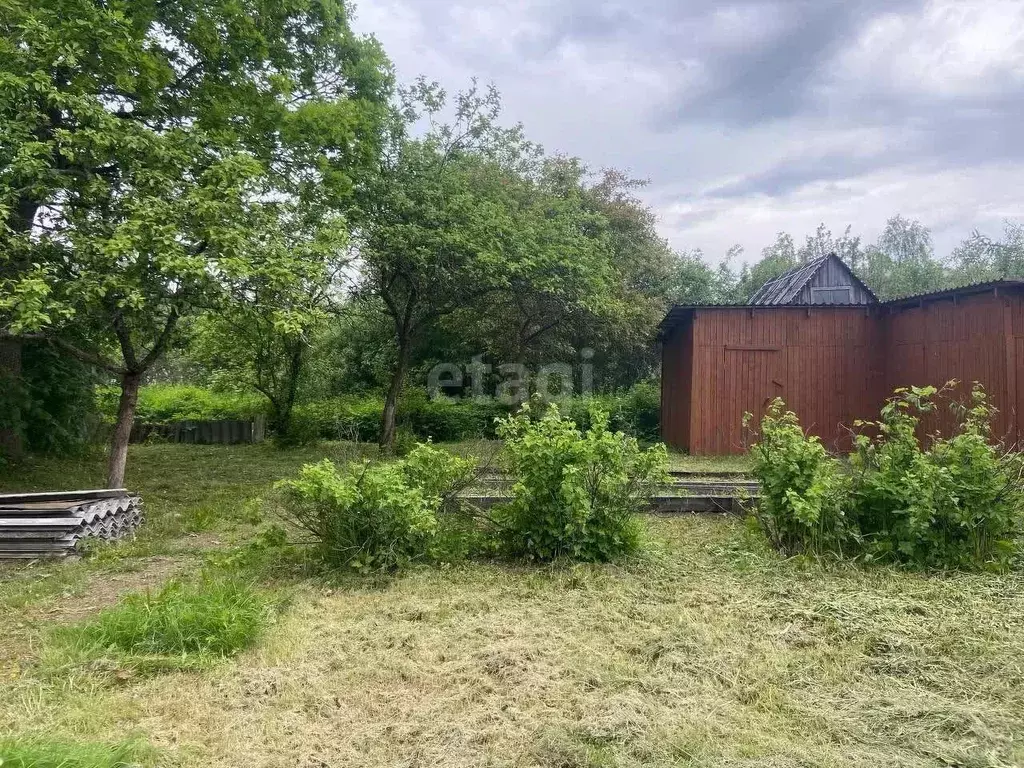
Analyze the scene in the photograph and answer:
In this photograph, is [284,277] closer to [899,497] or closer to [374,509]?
[374,509]

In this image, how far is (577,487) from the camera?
187 inches


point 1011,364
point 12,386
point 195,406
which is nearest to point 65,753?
point 12,386

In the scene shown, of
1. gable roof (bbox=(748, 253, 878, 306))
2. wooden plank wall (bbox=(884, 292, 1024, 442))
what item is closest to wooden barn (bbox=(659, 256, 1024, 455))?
wooden plank wall (bbox=(884, 292, 1024, 442))

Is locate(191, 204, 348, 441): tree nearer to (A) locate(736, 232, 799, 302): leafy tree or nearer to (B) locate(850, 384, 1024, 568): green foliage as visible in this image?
(B) locate(850, 384, 1024, 568): green foliage

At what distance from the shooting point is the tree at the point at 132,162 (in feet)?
20.5

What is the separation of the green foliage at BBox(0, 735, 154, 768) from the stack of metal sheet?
376 centimetres

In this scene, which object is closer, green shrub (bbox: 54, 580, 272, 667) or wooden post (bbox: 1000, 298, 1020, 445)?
green shrub (bbox: 54, 580, 272, 667)

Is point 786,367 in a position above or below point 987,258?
below

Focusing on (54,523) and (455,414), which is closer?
(54,523)

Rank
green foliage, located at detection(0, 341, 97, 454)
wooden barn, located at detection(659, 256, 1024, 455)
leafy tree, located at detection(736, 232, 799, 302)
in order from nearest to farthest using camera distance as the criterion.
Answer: green foliage, located at detection(0, 341, 97, 454) < wooden barn, located at detection(659, 256, 1024, 455) < leafy tree, located at detection(736, 232, 799, 302)

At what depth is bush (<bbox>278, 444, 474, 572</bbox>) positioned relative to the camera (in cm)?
471

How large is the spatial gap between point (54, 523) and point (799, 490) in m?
6.22

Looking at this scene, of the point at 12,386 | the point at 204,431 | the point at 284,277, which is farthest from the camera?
the point at 204,431

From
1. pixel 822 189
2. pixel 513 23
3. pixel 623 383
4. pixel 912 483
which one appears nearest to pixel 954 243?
pixel 822 189
